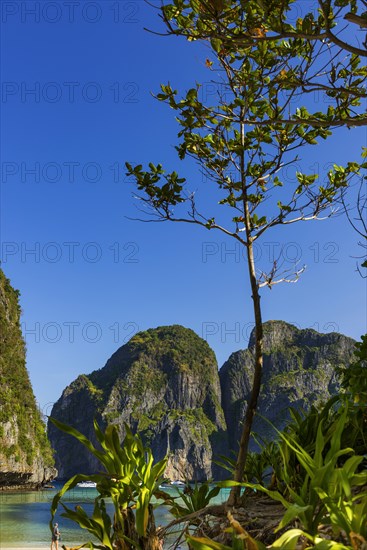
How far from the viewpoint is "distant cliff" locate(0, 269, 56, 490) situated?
2414 inches

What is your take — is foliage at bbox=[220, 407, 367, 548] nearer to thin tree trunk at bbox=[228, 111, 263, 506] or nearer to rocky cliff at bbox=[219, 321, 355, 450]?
thin tree trunk at bbox=[228, 111, 263, 506]

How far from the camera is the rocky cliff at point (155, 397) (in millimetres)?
141000

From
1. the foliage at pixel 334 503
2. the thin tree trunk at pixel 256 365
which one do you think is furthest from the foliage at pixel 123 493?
the foliage at pixel 334 503

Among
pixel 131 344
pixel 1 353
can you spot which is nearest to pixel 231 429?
pixel 131 344

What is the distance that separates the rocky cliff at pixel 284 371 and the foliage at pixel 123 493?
13917 centimetres

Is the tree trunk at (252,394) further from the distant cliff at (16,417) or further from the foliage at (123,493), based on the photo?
the distant cliff at (16,417)

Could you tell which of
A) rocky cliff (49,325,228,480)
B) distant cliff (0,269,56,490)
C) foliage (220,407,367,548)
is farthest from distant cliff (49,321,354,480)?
foliage (220,407,367,548)

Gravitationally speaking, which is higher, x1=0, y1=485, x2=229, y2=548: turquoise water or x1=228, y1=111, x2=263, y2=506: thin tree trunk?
x1=228, y1=111, x2=263, y2=506: thin tree trunk

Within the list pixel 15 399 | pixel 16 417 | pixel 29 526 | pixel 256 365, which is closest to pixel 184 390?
pixel 15 399

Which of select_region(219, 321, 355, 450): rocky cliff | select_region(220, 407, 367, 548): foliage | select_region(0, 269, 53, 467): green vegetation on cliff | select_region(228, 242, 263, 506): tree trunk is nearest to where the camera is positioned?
select_region(220, 407, 367, 548): foliage

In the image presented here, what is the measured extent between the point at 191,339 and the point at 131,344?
17833 millimetres

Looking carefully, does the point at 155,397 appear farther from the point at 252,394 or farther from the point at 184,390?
the point at 252,394

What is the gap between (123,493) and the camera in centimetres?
301

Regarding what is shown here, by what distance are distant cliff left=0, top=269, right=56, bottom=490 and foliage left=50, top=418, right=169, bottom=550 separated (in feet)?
202
